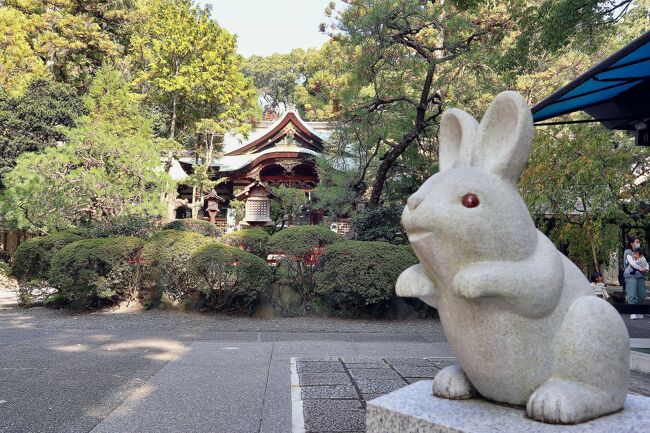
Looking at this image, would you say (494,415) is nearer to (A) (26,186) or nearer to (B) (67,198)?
(B) (67,198)

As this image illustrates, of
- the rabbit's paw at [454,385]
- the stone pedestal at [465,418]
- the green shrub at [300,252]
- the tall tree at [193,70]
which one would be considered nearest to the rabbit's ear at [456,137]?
the rabbit's paw at [454,385]

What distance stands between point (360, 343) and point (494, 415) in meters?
4.86

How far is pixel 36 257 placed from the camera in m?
10.5

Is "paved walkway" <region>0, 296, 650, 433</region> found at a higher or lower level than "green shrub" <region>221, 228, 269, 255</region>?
lower

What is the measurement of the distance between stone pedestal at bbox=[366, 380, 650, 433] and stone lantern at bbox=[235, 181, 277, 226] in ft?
59.7

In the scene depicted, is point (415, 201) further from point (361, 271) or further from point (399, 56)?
point (399, 56)

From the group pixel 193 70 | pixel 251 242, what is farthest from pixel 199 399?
pixel 193 70

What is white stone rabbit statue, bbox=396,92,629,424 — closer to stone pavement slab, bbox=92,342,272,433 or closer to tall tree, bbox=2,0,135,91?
stone pavement slab, bbox=92,342,272,433

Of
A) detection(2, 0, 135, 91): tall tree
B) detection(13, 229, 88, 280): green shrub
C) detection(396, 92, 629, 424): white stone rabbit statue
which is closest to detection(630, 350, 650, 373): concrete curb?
detection(396, 92, 629, 424): white stone rabbit statue

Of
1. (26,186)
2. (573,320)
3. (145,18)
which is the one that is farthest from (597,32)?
(145,18)

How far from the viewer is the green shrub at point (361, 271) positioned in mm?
8969

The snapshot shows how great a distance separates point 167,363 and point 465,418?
421cm

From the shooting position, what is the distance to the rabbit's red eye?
2.39 meters

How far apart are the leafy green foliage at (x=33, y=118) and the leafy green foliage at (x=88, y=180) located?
258 inches
